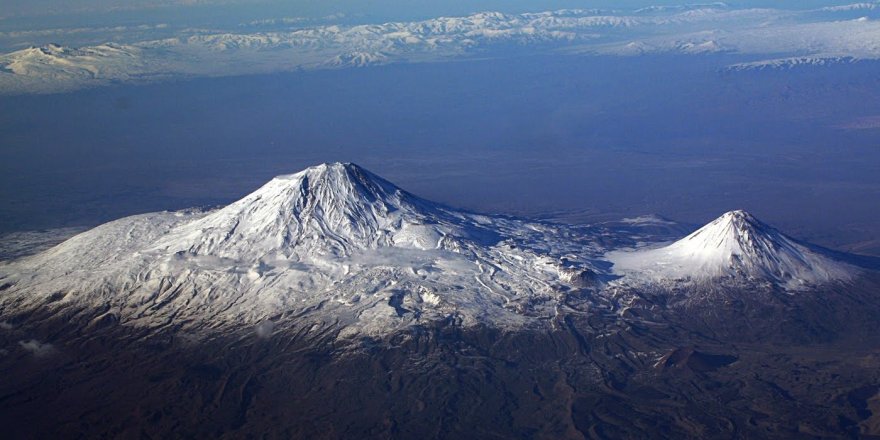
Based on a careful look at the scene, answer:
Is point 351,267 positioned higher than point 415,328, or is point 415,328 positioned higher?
point 351,267

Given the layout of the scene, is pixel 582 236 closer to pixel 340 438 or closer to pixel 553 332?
pixel 553 332

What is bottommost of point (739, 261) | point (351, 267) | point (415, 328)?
point (415, 328)

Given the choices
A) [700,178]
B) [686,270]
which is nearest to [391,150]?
[700,178]

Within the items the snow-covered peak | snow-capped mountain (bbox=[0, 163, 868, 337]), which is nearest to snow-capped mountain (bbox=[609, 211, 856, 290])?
snow-capped mountain (bbox=[0, 163, 868, 337])

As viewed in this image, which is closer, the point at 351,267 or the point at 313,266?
the point at 351,267

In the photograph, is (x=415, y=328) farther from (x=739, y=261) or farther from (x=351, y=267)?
(x=739, y=261)

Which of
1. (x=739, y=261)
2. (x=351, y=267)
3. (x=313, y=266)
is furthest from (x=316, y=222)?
(x=739, y=261)

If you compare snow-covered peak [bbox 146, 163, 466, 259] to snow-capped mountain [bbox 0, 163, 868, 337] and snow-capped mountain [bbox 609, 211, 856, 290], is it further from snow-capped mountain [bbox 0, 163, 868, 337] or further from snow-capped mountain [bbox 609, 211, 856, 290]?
snow-capped mountain [bbox 609, 211, 856, 290]

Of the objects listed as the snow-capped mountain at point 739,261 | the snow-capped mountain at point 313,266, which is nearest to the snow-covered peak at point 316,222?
the snow-capped mountain at point 313,266
